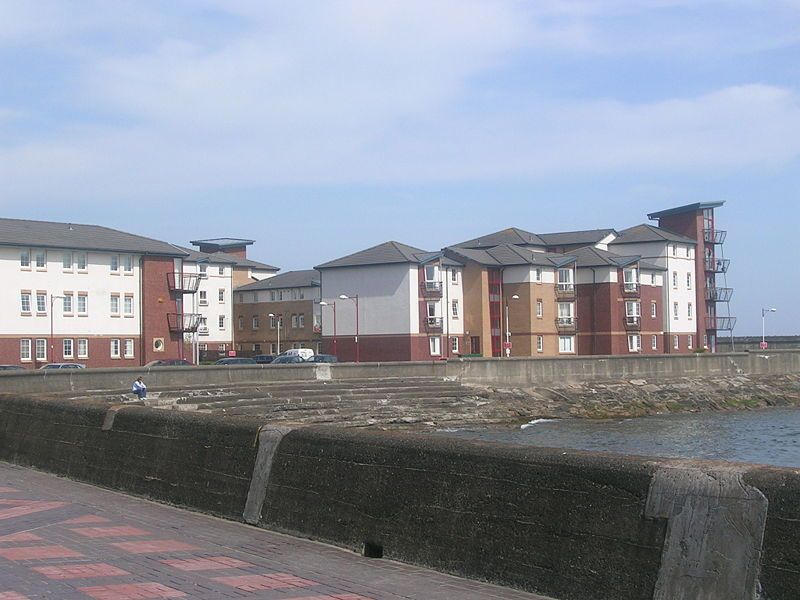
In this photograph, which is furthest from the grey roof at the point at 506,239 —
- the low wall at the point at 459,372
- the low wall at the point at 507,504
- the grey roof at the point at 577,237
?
the low wall at the point at 507,504

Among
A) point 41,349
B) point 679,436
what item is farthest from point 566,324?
point 41,349

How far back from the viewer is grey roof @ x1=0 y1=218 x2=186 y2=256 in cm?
6656

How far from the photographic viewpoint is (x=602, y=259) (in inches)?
3529

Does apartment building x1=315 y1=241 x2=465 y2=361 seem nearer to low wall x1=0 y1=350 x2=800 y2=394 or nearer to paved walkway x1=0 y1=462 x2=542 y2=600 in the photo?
low wall x1=0 y1=350 x2=800 y2=394

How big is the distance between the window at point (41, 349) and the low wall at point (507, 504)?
186ft

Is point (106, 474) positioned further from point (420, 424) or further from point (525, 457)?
point (420, 424)

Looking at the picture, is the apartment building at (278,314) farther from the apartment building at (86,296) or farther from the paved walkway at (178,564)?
the paved walkway at (178,564)

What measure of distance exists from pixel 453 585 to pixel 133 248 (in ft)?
217

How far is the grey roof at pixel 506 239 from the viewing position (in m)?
98.0

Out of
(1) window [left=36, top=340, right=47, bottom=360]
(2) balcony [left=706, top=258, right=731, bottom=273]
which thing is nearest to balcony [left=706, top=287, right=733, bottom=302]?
(2) balcony [left=706, top=258, right=731, bottom=273]

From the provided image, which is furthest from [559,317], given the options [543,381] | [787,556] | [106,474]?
[787,556]

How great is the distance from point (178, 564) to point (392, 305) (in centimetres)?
7091

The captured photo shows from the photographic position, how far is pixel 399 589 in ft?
25.5

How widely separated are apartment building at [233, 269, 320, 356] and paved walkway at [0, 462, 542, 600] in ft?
268
